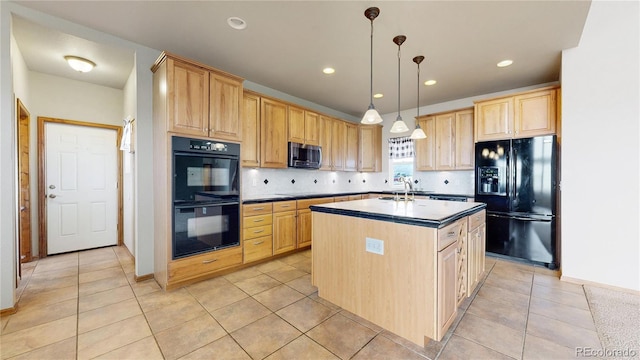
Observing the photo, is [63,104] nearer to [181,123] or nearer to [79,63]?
[79,63]

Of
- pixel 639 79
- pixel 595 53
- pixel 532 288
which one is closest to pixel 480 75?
pixel 595 53

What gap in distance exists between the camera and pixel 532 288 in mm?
2740

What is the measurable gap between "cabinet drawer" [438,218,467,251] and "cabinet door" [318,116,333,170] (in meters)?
3.02

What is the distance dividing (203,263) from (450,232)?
2618 millimetres

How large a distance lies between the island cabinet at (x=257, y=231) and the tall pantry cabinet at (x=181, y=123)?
0.73 ft

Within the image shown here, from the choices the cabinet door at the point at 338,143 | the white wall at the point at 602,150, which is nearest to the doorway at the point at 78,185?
the cabinet door at the point at 338,143

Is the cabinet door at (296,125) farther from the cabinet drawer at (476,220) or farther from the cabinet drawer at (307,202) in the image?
the cabinet drawer at (476,220)

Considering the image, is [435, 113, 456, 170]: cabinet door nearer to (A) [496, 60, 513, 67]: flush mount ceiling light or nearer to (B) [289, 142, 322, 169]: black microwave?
(A) [496, 60, 513, 67]: flush mount ceiling light

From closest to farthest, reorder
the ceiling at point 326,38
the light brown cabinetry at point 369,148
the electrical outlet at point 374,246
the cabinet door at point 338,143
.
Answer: the electrical outlet at point 374,246 → the ceiling at point 326,38 → the cabinet door at point 338,143 → the light brown cabinetry at point 369,148

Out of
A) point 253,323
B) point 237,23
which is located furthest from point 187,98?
point 253,323

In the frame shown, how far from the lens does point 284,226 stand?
3814 mm

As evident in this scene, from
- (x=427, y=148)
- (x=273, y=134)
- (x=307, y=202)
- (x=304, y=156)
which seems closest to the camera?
(x=273, y=134)

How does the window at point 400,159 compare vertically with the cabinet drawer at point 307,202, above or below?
above

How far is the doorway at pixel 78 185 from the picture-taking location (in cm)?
376
